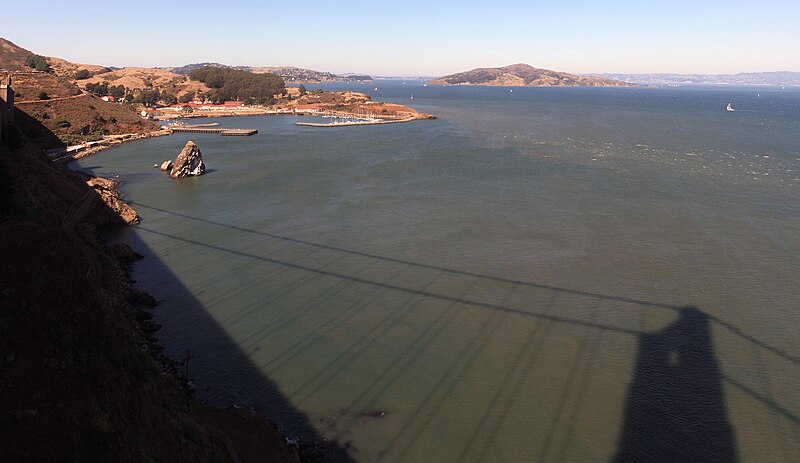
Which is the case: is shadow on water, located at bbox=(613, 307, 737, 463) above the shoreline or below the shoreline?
below

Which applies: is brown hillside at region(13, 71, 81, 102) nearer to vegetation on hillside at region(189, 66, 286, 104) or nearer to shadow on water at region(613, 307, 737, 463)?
vegetation on hillside at region(189, 66, 286, 104)

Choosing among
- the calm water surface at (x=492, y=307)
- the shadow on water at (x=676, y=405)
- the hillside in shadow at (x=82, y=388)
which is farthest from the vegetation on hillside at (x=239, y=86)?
the shadow on water at (x=676, y=405)

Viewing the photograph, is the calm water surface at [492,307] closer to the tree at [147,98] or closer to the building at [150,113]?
the building at [150,113]

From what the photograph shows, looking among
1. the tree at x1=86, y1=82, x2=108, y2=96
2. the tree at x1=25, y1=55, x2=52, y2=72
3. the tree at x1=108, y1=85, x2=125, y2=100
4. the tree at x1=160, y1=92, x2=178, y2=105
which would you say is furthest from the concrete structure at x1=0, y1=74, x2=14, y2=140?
the tree at x1=160, y1=92, x2=178, y2=105

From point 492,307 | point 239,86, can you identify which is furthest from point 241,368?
point 239,86

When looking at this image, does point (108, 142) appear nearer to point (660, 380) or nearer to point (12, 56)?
point (660, 380)

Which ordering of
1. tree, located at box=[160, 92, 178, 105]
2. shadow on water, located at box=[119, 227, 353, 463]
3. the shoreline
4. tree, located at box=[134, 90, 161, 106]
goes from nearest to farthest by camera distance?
1. shadow on water, located at box=[119, 227, 353, 463]
2. the shoreline
3. tree, located at box=[134, 90, 161, 106]
4. tree, located at box=[160, 92, 178, 105]
